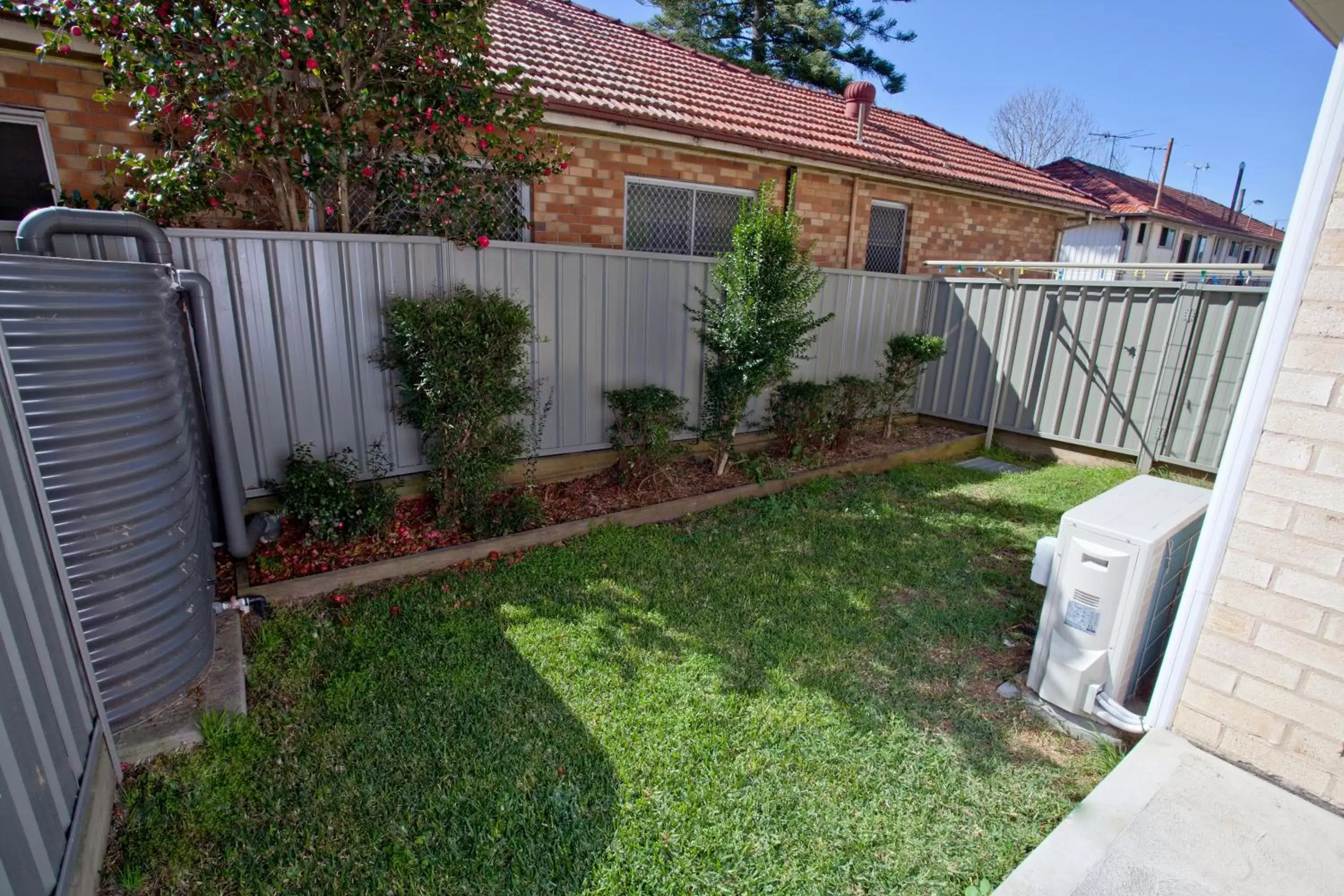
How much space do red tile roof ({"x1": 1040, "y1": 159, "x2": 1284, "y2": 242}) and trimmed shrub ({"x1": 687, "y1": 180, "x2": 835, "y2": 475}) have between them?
16.3m

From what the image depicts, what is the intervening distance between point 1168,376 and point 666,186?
18.4 ft

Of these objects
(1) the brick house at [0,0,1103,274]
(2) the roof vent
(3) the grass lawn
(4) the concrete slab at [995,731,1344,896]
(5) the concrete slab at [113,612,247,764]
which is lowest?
(3) the grass lawn

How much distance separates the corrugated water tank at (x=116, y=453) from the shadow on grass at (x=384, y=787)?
1.44 feet

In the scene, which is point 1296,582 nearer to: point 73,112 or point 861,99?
point 73,112

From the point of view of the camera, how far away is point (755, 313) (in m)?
5.34

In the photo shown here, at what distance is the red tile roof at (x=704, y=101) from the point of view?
654cm

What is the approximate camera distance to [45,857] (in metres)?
1.59

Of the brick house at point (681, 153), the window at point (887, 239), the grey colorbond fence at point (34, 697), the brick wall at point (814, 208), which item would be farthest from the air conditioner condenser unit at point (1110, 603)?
the window at point (887, 239)

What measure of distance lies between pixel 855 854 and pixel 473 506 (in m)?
3.22

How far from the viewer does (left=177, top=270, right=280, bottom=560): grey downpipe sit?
3.32 m

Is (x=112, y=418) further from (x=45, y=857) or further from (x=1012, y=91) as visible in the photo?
(x=1012, y=91)

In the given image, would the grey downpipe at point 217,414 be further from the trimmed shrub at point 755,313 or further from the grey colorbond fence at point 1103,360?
the grey colorbond fence at point 1103,360

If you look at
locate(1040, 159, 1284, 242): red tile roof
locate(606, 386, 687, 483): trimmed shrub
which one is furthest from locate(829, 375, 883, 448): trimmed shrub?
locate(1040, 159, 1284, 242): red tile roof

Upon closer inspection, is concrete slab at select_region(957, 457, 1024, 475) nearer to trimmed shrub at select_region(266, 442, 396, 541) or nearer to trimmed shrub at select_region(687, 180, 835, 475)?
trimmed shrub at select_region(687, 180, 835, 475)
